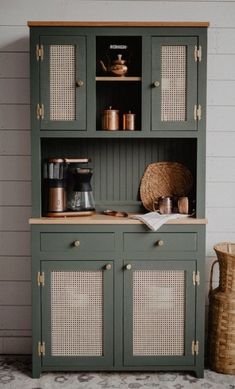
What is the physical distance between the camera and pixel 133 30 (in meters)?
3.32

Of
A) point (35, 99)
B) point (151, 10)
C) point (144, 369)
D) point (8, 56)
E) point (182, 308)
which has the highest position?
point (151, 10)

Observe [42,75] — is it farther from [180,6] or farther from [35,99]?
[180,6]

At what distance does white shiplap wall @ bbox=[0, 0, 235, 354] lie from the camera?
3.76 metres

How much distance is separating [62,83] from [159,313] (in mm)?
1550

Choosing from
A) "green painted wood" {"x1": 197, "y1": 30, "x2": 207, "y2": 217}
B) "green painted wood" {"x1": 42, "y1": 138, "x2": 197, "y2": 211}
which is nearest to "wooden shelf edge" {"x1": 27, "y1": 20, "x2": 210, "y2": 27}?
"green painted wood" {"x1": 197, "y1": 30, "x2": 207, "y2": 217}

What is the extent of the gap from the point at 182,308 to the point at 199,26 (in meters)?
1.74

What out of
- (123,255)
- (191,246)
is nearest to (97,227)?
(123,255)

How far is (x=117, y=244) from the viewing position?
337 cm

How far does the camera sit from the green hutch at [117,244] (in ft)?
10.9

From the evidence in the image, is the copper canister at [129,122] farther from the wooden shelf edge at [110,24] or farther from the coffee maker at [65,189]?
the wooden shelf edge at [110,24]

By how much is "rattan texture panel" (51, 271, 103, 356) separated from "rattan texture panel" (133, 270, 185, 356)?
0.24m

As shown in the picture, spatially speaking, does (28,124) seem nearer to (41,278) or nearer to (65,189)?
(65,189)

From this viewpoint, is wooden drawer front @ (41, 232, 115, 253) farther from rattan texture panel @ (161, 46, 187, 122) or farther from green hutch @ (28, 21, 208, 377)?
rattan texture panel @ (161, 46, 187, 122)

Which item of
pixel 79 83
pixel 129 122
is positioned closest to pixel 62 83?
pixel 79 83
